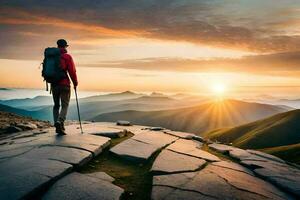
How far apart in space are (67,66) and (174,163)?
6.06 metres

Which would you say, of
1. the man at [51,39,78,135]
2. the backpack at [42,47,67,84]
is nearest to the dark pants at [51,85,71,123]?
the man at [51,39,78,135]

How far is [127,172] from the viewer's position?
26.9ft

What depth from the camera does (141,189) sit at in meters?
7.11

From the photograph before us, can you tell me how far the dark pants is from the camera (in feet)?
39.5

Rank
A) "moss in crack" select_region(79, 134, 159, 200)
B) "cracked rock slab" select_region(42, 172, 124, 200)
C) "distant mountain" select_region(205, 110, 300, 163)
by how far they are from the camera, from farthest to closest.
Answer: "distant mountain" select_region(205, 110, 300, 163) → "moss in crack" select_region(79, 134, 159, 200) → "cracked rock slab" select_region(42, 172, 124, 200)

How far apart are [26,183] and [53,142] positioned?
390cm

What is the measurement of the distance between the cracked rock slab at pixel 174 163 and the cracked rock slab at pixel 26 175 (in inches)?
103

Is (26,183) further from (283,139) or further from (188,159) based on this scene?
(283,139)

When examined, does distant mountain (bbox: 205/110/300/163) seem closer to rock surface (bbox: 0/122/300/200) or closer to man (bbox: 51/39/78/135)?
rock surface (bbox: 0/122/300/200)

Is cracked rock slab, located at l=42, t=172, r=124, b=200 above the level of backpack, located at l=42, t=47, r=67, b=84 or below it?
below

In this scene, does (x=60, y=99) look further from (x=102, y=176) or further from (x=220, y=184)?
(x=220, y=184)

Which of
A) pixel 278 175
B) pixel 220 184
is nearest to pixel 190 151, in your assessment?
pixel 278 175

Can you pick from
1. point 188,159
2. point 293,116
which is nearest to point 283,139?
point 293,116

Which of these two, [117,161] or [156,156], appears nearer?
[117,161]
